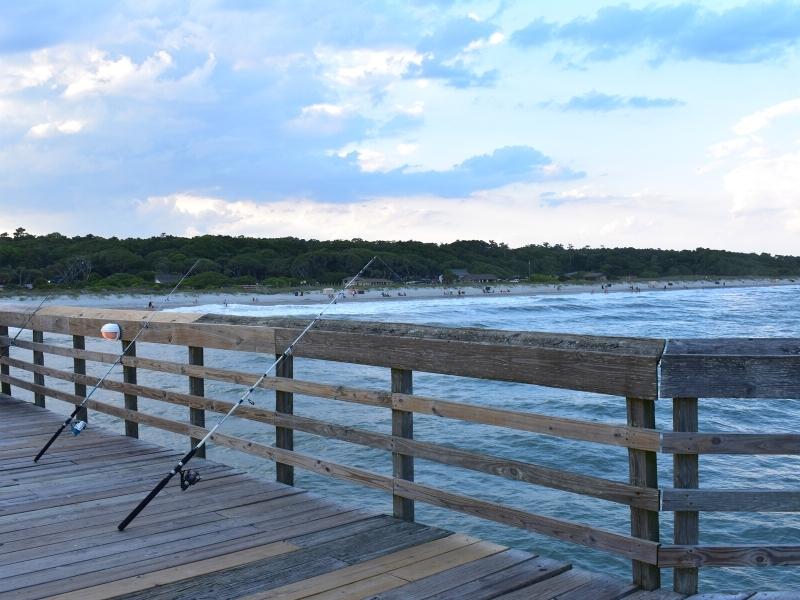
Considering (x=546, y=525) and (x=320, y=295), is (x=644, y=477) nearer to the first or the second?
(x=546, y=525)

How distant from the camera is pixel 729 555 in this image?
9.23 ft

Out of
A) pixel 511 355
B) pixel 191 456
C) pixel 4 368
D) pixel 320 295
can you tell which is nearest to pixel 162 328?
pixel 191 456

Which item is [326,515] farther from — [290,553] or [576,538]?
[576,538]

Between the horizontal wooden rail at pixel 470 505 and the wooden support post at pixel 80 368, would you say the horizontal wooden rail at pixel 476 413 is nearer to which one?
the horizontal wooden rail at pixel 470 505

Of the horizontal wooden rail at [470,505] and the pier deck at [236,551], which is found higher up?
the horizontal wooden rail at [470,505]

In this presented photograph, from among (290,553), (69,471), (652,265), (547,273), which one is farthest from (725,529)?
(652,265)

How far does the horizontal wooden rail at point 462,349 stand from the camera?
2.96 m

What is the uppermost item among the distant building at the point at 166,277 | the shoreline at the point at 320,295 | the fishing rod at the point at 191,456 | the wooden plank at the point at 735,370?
the distant building at the point at 166,277

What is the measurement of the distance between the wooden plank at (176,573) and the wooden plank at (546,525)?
27.9 inches

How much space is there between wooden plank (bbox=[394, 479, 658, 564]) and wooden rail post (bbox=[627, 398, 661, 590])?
6cm

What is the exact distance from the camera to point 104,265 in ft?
242

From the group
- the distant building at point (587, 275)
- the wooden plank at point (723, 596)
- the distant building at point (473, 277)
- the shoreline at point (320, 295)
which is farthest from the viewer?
the distant building at point (587, 275)

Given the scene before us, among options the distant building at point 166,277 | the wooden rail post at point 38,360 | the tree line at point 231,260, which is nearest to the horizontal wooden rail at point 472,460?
the wooden rail post at point 38,360

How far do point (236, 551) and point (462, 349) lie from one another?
143 centimetres
